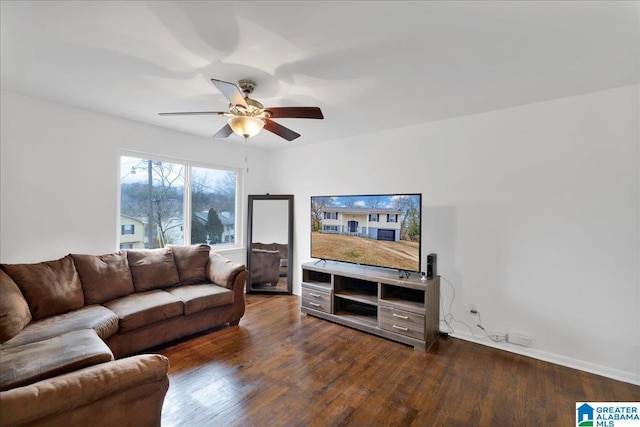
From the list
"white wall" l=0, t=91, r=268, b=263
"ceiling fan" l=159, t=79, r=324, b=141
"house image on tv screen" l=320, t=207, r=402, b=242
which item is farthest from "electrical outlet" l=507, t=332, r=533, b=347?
"white wall" l=0, t=91, r=268, b=263

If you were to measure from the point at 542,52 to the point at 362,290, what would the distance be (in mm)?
2787

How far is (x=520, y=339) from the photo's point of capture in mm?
2715

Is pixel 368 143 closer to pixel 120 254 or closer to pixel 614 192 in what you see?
pixel 614 192

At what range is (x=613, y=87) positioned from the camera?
2.34 m

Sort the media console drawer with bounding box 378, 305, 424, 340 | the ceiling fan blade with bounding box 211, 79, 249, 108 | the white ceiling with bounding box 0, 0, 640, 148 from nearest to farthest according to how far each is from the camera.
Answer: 1. the white ceiling with bounding box 0, 0, 640, 148
2. the ceiling fan blade with bounding box 211, 79, 249, 108
3. the media console drawer with bounding box 378, 305, 424, 340

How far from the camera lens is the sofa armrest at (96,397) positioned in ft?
3.51

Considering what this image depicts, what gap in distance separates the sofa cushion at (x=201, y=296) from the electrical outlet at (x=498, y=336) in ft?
9.31

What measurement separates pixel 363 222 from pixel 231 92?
2059 mm

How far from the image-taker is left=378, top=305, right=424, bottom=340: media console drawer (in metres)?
2.76

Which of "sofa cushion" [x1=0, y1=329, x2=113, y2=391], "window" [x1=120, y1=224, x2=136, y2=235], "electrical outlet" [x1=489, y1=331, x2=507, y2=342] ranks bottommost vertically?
"electrical outlet" [x1=489, y1=331, x2=507, y2=342]

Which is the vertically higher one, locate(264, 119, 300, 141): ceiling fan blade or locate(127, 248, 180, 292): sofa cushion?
locate(264, 119, 300, 141): ceiling fan blade

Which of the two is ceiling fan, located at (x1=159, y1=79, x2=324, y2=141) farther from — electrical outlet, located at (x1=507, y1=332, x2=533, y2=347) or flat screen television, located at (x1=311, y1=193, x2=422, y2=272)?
electrical outlet, located at (x1=507, y1=332, x2=533, y2=347)

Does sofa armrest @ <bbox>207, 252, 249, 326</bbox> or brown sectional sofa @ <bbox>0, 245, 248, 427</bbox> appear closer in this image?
brown sectional sofa @ <bbox>0, 245, 248, 427</bbox>

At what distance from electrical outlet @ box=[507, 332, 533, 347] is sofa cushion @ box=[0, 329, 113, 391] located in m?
3.36
